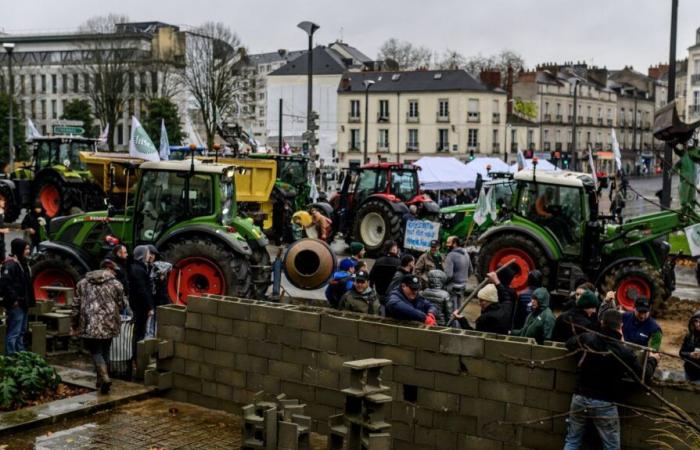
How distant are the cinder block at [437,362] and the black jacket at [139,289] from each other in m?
4.20

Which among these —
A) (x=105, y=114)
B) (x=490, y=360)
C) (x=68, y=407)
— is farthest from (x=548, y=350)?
(x=105, y=114)

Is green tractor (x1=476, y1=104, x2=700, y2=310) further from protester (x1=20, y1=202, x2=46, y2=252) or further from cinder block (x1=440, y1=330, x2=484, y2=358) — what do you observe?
protester (x1=20, y1=202, x2=46, y2=252)

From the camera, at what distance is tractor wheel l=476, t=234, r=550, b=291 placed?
17453 mm

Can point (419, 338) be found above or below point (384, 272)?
below

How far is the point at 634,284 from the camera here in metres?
16.8

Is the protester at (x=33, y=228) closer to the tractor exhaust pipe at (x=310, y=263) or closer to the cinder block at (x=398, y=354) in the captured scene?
the tractor exhaust pipe at (x=310, y=263)

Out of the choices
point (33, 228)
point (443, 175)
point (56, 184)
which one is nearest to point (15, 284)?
point (33, 228)

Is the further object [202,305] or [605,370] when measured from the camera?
[202,305]

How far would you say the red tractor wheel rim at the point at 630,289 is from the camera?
16.7m

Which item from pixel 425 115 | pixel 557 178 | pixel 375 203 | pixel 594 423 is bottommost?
pixel 594 423

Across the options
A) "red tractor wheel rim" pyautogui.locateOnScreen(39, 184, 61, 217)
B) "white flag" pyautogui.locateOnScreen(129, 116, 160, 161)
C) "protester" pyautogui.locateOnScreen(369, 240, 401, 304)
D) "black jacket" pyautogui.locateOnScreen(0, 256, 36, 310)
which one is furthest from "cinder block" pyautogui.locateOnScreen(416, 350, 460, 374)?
"red tractor wheel rim" pyautogui.locateOnScreen(39, 184, 61, 217)

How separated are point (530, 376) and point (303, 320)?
2.67m

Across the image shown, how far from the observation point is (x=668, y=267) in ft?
58.0

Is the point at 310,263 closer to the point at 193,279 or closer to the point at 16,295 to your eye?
the point at 193,279
